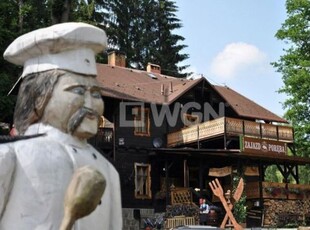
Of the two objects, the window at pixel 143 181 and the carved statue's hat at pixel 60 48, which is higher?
the window at pixel 143 181

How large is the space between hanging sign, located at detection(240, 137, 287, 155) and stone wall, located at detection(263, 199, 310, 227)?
85.8 inches

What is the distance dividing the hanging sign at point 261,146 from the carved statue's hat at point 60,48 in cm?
2088

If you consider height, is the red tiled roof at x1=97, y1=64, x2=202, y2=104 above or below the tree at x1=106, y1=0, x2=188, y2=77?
below

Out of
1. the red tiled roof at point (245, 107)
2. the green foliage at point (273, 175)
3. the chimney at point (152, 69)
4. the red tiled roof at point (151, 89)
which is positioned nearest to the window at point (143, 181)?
the red tiled roof at point (151, 89)

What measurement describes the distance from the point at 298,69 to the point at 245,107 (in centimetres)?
403

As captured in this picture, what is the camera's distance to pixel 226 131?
25266 millimetres

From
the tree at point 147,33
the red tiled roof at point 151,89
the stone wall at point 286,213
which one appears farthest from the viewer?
the tree at point 147,33

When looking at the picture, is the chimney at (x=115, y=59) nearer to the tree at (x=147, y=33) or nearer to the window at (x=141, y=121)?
the window at (x=141, y=121)

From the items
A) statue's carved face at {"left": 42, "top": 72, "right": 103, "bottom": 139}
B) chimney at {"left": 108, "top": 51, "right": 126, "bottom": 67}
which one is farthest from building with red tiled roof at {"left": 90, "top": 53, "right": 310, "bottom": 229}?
statue's carved face at {"left": 42, "top": 72, "right": 103, "bottom": 139}

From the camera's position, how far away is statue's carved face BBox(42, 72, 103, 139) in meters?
3.98

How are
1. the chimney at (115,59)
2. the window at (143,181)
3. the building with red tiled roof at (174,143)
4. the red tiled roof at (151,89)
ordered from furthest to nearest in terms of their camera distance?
the chimney at (115,59), the red tiled roof at (151,89), the window at (143,181), the building with red tiled roof at (174,143)

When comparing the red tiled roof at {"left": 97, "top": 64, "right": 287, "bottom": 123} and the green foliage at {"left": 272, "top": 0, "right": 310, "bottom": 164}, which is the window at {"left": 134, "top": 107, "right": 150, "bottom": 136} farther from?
the green foliage at {"left": 272, "top": 0, "right": 310, "bottom": 164}

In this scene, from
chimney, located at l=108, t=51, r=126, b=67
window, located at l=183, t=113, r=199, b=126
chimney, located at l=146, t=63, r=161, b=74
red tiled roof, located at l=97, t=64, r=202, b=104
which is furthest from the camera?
chimney, located at l=146, t=63, r=161, b=74

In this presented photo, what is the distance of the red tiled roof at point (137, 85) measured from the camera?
2678cm
